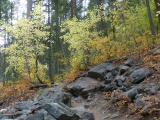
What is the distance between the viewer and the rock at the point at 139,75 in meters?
9.46

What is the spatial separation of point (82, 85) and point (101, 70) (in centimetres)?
131

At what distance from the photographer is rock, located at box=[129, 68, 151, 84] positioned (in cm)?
946

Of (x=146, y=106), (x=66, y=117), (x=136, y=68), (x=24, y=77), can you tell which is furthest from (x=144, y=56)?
(x=24, y=77)

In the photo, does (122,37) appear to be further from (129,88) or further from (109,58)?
(129,88)

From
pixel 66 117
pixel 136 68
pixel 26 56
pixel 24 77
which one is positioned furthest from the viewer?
pixel 24 77

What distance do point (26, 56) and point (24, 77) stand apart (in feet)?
5.19

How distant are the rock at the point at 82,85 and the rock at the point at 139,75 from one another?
2.20m

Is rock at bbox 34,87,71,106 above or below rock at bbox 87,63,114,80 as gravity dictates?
below

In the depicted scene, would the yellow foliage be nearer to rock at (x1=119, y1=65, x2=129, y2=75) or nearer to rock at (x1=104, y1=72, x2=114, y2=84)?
rock at (x1=104, y1=72, x2=114, y2=84)

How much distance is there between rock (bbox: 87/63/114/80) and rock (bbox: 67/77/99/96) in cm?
27

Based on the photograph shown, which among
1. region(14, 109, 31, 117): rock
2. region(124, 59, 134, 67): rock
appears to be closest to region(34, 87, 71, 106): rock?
region(14, 109, 31, 117): rock

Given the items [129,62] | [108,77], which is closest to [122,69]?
[129,62]

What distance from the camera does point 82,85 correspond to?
39.2ft

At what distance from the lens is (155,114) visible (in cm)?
705
